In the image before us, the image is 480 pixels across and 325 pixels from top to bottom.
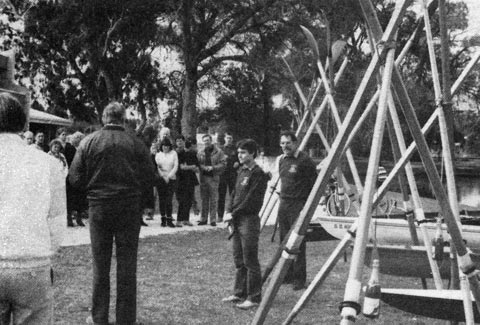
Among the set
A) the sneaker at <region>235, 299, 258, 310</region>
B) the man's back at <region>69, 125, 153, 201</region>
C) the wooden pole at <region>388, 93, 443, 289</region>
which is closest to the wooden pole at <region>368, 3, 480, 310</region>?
the wooden pole at <region>388, 93, 443, 289</region>

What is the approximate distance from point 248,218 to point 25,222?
4168 mm

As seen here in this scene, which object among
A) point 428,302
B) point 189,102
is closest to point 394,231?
point 428,302

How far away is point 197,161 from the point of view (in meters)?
16.2

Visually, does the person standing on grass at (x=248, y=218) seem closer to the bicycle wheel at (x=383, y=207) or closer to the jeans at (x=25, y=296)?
the jeans at (x=25, y=296)

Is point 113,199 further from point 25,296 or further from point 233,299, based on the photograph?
point 25,296

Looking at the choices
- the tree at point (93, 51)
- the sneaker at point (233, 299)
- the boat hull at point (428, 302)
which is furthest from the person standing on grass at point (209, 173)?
the tree at point (93, 51)

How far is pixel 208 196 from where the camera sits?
645 inches

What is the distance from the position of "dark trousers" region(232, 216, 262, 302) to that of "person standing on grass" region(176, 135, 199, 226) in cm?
786

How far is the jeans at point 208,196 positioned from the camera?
1609cm

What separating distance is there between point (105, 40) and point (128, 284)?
884 inches

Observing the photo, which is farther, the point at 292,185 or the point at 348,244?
the point at 292,185

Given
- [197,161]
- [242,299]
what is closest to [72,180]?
[242,299]

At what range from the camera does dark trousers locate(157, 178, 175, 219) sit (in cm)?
1534

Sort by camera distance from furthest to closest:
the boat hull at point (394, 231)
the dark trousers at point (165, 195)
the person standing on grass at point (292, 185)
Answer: the dark trousers at point (165, 195)
the person standing on grass at point (292, 185)
the boat hull at point (394, 231)
